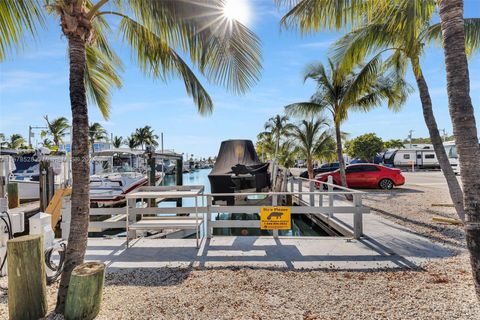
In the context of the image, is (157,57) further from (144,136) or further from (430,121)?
(144,136)

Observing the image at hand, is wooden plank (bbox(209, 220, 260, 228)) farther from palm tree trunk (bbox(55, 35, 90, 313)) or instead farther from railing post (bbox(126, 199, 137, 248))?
palm tree trunk (bbox(55, 35, 90, 313))

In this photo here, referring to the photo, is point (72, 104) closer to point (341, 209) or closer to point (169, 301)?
point (169, 301)

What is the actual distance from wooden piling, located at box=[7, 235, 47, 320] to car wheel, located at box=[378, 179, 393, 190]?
53.8ft

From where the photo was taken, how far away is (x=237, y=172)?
11.5 meters

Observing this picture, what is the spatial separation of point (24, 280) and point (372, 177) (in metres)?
16.3

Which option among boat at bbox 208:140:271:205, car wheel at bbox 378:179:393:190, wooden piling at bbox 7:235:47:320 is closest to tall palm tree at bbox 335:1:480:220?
boat at bbox 208:140:271:205

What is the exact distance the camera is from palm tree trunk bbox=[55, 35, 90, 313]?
3240 millimetres

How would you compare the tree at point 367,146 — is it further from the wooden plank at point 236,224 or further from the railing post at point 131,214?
the railing post at point 131,214

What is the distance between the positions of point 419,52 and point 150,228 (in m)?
7.62

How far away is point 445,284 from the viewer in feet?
12.6

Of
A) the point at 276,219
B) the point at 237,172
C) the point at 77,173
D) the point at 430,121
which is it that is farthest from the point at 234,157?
the point at 77,173

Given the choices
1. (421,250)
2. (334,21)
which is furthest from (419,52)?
(421,250)

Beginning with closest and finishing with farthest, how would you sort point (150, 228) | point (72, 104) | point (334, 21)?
point (72, 104) < point (334, 21) < point (150, 228)

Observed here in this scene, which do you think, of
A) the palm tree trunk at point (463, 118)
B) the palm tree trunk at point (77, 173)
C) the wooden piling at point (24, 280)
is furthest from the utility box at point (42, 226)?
the palm tree trunk at point (463, 118)
